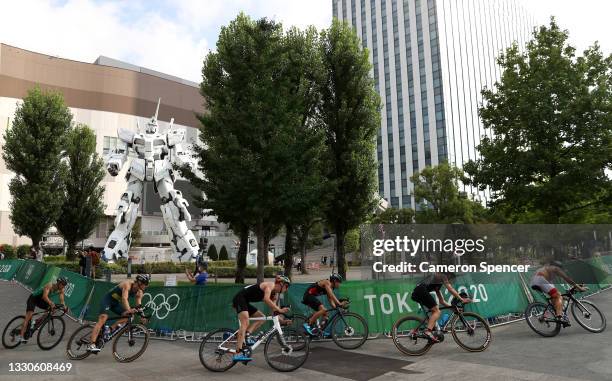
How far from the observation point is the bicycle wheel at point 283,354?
736cm

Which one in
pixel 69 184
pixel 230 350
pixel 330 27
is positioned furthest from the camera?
pixel 69 184

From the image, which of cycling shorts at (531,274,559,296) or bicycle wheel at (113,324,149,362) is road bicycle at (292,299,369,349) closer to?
bicycle wheel at (113,324,149,362)

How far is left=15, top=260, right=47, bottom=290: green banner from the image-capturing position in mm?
19328

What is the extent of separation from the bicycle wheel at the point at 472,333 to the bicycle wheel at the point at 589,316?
3.14 meters

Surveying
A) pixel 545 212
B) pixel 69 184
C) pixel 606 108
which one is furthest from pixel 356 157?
pixel 69 184

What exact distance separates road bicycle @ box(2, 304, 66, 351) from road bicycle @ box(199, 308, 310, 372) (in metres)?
3.91

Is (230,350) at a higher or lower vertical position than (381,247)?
lower

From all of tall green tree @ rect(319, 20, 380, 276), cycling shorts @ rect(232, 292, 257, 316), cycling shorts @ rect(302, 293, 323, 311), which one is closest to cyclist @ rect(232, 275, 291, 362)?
cycling shorts @ rect(232, 292, 257, 316)

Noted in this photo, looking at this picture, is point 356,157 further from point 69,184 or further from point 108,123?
point 108,123

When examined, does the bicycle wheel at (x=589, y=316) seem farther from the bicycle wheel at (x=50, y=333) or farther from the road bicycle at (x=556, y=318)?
the bicycle wheel at (x=50, y=333)

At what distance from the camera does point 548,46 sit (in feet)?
62.8

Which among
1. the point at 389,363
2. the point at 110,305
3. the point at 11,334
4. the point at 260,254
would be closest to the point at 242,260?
the point at 260,254

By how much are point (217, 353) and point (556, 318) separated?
24.8 ft

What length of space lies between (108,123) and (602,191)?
217ft
